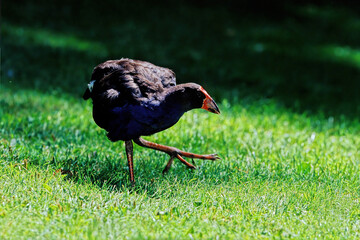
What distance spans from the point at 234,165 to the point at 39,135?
2064 millimetres

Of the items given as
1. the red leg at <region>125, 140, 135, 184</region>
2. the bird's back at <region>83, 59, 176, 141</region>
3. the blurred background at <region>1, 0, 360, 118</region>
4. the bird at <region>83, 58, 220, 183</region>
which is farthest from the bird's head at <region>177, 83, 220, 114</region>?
the blurred background at <region>1, 0, 360, 118</region>

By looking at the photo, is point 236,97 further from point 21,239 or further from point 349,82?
point 21,239

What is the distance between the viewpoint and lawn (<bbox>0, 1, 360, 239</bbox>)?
154 inches

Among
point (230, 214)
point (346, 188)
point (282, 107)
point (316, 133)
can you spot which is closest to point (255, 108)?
point (282, 107)

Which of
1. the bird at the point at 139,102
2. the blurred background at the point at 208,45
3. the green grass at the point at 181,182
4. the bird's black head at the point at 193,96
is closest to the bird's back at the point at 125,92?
the bird at the point at 139,102

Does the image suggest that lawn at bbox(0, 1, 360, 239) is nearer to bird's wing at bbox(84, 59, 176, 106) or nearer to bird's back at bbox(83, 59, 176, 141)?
bird's back at bbox(83, 59, 176, 141)

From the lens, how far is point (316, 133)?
6758 mm

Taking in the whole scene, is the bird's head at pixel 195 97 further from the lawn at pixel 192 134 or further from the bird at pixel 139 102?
the lawn at pixel 192 134

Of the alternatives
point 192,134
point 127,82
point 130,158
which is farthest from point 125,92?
point 192,134

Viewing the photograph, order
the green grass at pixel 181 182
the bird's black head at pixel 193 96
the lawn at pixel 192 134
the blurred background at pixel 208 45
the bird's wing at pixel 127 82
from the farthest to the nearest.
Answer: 1. the blurred background at pixel 208 45
2. the bird's wing at pixel 127 82
3. the bird's black head at pixel 193 96
4. the lawn at pixel 192 134
5. the green grass at pixel 181 182

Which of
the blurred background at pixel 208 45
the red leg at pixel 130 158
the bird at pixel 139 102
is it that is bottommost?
the blurred background at pixel 208 45

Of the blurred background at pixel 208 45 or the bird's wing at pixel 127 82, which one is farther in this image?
the blurred background at pixel 208 45

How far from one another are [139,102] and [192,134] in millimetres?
1838

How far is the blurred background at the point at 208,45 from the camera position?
28.5 ft
